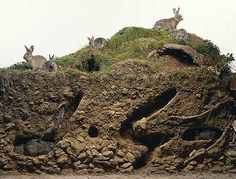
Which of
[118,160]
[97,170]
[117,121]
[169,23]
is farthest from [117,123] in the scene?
[169,23]

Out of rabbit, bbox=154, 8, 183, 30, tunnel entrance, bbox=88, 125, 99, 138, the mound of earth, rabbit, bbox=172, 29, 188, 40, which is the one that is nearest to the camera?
the mound of earth

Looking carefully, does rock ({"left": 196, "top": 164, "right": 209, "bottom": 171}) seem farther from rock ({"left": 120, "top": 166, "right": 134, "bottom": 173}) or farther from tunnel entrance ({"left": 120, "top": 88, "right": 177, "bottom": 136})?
tunnel entrance ({"left": 120, "top": 88, "right": 177, "bottom": 136})

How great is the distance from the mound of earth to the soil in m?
0.04

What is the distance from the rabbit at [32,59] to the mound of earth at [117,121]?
2.27 meters

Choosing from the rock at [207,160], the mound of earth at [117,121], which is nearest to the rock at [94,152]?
the mound of earth at [117,121]

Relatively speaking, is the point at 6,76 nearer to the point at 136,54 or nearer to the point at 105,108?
the point at 105,108

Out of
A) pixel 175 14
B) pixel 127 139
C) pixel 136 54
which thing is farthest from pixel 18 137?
pixel 175 14

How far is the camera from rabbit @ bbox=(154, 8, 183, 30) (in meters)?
28.9

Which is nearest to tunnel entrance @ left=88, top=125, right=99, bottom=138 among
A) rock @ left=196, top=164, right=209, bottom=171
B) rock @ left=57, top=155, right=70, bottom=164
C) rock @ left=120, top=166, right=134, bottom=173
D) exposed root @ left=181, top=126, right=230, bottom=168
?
rock @ left=57, top=155, right=70, bottom=164

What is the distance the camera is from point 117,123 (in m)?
21.8

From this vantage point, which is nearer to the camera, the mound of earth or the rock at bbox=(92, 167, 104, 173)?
the rock at bbox=(92, 167, 104, 173)

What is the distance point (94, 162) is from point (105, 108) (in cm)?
239

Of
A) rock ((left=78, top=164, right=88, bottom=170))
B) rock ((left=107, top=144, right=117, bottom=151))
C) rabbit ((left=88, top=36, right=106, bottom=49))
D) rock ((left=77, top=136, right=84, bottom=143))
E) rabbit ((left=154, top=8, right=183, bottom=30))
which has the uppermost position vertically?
rabbit ((left=154, top=8, right=183, bottom=30))

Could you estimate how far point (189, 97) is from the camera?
872 inches
